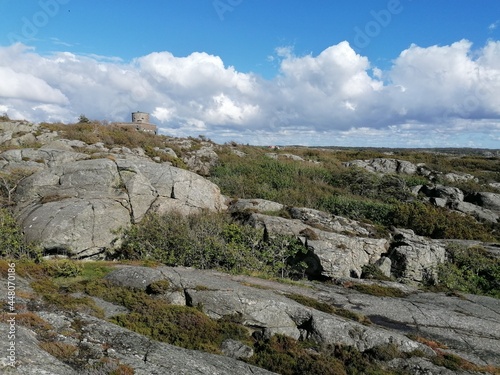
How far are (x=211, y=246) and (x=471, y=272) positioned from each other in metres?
15.8

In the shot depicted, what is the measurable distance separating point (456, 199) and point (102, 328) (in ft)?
117

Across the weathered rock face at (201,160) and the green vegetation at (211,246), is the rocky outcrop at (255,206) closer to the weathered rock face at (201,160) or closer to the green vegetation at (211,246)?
the green vegetation at (211,246)

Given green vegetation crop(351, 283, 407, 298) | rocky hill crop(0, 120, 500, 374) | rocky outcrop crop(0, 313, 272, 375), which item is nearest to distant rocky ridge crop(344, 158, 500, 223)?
rocky hill crop(0, 120, 500, 374)

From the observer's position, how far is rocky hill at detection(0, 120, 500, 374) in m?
10.9

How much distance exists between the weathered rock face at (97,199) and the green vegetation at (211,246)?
1.55m

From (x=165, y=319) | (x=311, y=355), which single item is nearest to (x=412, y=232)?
(x=311, y=355)

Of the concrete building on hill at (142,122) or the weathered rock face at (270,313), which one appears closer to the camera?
the weathered rock face at (270,313)

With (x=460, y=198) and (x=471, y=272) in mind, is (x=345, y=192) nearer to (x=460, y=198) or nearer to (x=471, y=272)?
(x=460, y=198)

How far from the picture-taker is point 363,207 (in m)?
32.4

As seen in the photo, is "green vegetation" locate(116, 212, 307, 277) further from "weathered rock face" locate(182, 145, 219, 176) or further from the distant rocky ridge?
the distant rocky ridge

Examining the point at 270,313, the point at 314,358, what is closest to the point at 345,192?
the point at 270,313

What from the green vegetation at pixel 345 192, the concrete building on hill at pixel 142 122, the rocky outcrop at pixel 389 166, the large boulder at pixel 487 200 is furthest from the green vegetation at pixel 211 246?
the concrete building on hill at pixel 142 122

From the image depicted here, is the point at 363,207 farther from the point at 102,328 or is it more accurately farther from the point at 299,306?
the point at 102,328

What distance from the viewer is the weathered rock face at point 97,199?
20625mm
